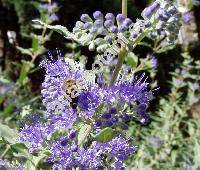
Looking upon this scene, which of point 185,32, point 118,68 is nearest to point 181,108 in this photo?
point 185,32

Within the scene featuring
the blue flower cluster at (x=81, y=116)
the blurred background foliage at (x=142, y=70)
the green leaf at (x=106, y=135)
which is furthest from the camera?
the blurred background foliage at (x=142, y=70)

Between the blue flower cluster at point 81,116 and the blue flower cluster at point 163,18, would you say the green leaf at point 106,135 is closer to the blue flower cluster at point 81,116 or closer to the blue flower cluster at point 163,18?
the blue flower cluster at point 81,116

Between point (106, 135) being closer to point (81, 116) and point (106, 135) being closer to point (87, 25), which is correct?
point (81, 116)

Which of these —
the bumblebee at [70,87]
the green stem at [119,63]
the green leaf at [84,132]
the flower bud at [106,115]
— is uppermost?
the green stem at [119,63]

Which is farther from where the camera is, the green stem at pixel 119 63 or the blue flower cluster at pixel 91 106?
the green stem at pixel 119 63

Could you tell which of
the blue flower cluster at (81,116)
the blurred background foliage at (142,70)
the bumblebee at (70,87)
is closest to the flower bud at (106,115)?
the blue flower cluster at (81,116)

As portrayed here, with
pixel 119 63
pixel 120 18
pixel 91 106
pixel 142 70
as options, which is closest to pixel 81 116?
pixel 91 106

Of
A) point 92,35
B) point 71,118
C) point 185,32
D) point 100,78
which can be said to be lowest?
point 71,118

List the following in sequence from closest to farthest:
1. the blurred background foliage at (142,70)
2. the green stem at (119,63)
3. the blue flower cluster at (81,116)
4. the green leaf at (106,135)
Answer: the green leaf at (106,135) → the blue flower cluster at (81,116) → the green stem at (119,63) → the blurred background foliage at (142,70)

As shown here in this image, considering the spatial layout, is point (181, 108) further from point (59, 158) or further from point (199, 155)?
point (59, 158)
